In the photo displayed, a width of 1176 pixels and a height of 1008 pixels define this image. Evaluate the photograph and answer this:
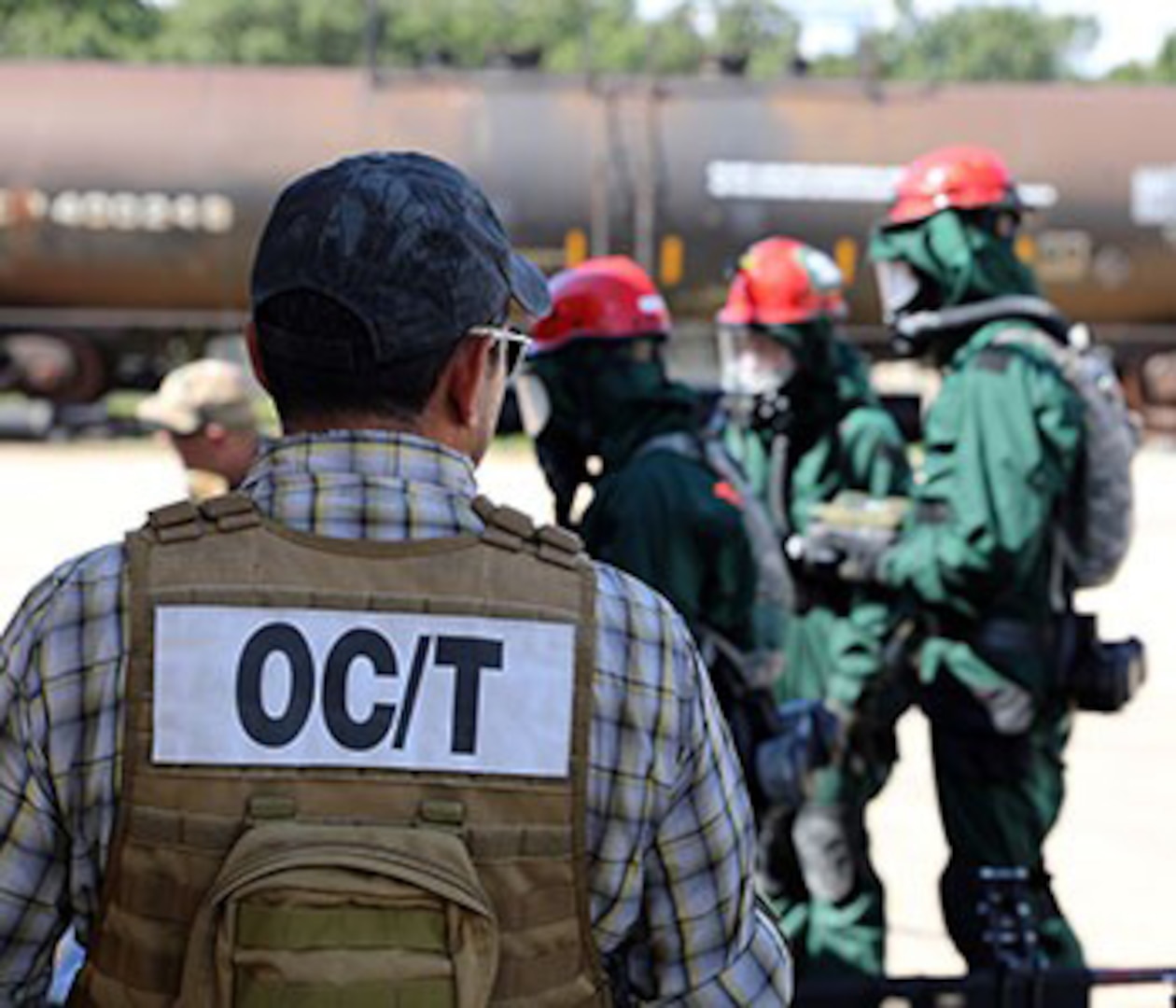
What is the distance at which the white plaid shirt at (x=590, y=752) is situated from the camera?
1.77 metres

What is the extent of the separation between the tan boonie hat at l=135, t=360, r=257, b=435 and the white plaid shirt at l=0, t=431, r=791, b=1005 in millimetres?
3019

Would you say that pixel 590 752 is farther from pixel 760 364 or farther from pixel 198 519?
pixel 760 364

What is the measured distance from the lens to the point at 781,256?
16.9ft

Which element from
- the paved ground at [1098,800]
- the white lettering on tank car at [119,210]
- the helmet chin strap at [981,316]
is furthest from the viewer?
the white lettering on tank car at [119,210]

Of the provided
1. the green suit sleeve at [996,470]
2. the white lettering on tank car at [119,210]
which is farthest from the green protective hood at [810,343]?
the white lettering on tank car at [119,210]

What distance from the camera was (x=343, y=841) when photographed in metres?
1.70

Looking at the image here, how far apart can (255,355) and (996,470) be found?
101 inches

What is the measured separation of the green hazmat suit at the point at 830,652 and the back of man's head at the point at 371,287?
10.0 feet

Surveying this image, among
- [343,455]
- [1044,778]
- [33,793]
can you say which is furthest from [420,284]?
[1044,778]

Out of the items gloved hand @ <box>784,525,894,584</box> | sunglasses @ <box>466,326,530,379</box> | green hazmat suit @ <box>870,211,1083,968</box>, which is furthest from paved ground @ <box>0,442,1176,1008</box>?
sunglasses @ <box>466,326,530,379</box>

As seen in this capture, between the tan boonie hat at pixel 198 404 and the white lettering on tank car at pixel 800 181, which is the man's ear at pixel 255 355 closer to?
the tan boonie hat at pixel 198 404

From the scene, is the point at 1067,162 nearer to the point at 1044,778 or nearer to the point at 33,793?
the point at 1044,778

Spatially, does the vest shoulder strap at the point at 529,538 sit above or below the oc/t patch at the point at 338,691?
Result: above

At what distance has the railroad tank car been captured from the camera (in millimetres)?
17656
